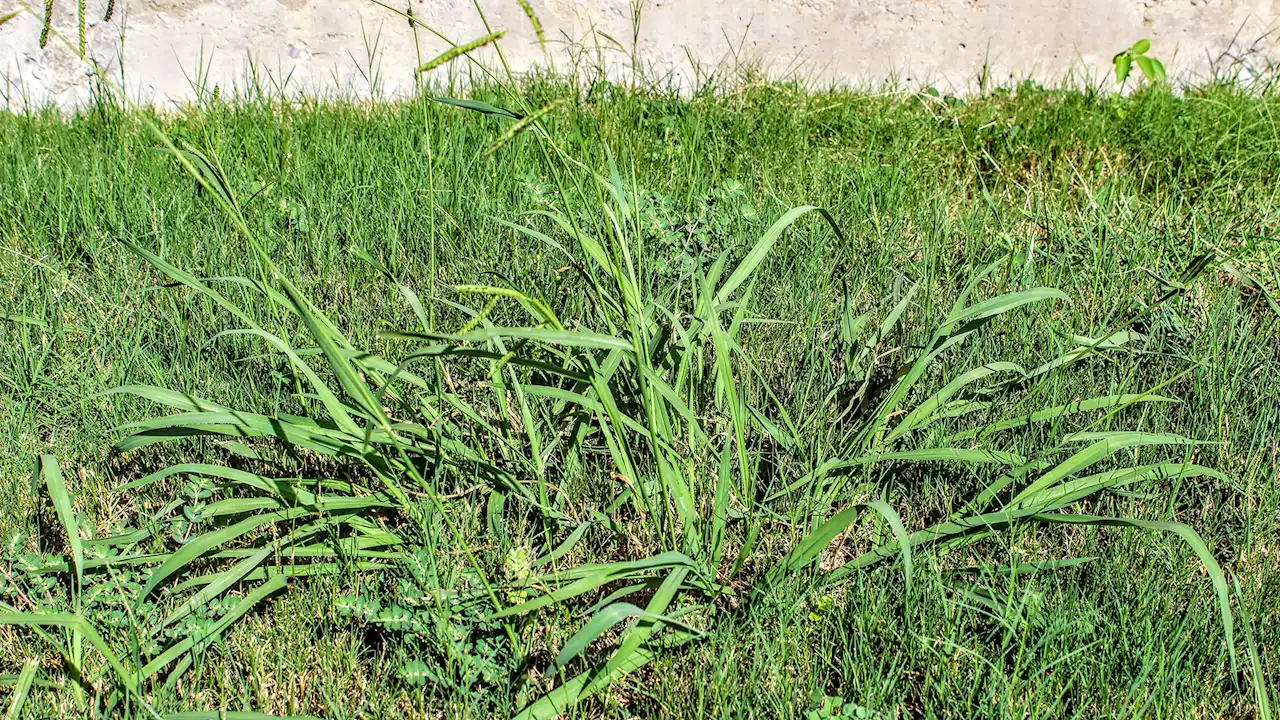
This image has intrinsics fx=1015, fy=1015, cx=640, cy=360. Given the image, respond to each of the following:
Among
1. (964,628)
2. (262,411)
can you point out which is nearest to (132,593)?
(262,411)

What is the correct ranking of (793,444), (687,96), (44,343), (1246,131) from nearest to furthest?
1. (793,444)
2. (44,343)
3. (1246,131)
4. (687,96)

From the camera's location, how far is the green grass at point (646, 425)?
1512 millimetres

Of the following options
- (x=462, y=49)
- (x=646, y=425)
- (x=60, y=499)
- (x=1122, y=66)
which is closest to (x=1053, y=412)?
(x=646, y=425)

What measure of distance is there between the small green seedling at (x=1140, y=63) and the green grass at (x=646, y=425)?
428 mm

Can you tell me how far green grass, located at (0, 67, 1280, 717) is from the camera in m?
1.51

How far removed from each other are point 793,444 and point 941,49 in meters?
2.71

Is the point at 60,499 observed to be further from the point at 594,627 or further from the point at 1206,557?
the point at 1206,557

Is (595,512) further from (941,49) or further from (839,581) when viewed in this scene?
(941,49)

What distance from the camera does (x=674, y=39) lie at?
4.02m

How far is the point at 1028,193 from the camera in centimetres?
284

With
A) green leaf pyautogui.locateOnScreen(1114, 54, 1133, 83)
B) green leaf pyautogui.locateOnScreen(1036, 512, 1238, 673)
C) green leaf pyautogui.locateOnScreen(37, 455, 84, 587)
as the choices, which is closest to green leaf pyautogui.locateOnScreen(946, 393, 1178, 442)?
green leaf pyautogui.locateOnScreen(1036, 512, 1238, 673)

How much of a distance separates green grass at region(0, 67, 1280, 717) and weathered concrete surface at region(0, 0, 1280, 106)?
0.88 metres

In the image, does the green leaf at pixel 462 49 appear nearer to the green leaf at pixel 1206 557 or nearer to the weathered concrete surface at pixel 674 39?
the green leaf at pixel 1206 557

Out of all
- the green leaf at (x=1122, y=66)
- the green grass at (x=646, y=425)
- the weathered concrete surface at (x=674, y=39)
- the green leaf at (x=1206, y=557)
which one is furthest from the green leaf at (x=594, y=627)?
the green leaf at (x=1122, y=66)
